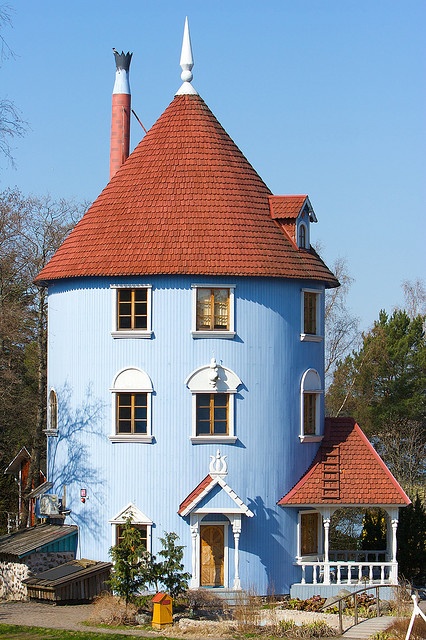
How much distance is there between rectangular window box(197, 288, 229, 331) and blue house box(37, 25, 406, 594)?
4 cm

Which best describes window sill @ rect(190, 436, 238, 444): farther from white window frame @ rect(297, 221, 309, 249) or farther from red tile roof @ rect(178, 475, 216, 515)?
white window frame @ rect(297, 221, 309, 249)

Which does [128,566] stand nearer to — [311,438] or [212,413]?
[212,413]

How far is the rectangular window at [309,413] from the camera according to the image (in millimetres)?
35344

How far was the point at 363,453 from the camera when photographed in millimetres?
35031

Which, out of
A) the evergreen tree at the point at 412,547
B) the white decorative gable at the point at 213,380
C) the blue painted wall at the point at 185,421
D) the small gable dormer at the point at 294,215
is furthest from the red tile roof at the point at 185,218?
the evergreen tree at the point at 412,547

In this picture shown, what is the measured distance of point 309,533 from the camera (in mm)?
35000

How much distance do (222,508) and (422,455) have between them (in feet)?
88.5

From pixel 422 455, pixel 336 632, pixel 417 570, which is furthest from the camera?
pixel 422 455

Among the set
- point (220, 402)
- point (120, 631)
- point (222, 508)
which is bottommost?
point (120, 631)

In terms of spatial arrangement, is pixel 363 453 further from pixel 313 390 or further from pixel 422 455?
pixel 422 455

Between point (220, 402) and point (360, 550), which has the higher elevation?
point (220, 402)

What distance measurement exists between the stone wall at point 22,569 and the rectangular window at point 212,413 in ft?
17.1

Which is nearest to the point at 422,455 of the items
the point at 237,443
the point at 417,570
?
the point at 417,570

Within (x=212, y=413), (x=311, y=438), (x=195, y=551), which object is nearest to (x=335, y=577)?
(x=311, y=438)
